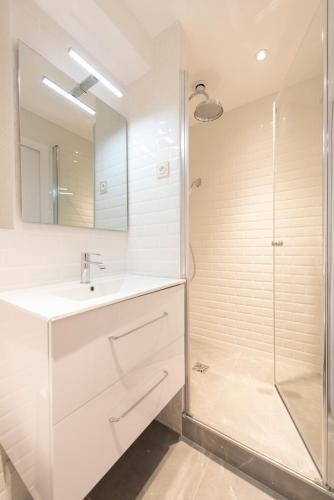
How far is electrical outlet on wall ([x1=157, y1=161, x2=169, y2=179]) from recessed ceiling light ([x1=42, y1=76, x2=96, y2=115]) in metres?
0.53

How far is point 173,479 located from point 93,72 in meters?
2.21

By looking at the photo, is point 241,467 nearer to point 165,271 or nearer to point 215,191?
point 165,271

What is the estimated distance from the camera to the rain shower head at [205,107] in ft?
4.94

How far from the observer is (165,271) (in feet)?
4.17

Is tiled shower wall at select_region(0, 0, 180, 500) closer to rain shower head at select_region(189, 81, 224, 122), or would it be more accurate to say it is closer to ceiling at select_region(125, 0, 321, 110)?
ceiling at select_region(125, 0, 321, 110)

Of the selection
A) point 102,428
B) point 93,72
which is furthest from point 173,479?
point 93,72

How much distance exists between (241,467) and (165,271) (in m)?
1.02

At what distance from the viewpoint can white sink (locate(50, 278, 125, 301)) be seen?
0.94 m

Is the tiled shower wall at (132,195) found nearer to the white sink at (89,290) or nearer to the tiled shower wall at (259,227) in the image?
the white sink at (89,290)

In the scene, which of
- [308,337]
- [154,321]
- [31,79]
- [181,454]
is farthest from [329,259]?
[31,79]

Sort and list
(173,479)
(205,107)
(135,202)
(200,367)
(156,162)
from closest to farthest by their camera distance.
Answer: (173,479) < (156,162) < (135,202) < (205,107) < (200,367)

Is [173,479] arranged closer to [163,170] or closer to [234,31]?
[163,170]

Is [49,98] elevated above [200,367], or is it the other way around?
[49,98]

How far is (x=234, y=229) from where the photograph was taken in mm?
1947
